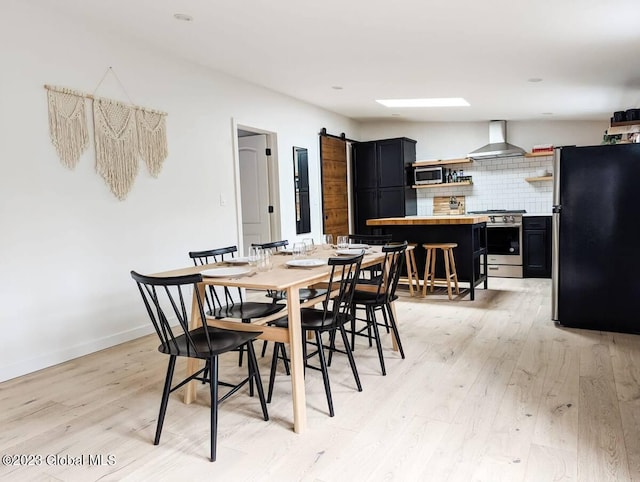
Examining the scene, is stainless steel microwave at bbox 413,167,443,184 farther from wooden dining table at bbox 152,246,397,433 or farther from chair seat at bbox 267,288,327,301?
wooden dining table at bbox 152,246,397,433

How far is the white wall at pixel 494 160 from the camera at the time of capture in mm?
6930

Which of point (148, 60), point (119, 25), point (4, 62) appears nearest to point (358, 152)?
point (148, 60)

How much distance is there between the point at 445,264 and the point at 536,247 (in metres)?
1.97

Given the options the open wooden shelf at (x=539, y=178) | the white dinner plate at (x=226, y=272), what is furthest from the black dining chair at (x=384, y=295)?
the open wooden shelf at (x=539, y=178)

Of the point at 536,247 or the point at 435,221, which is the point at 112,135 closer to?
the point at 435,221

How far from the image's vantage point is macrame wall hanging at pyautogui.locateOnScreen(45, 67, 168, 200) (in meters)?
3.47

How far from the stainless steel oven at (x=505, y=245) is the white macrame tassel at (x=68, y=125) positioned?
5254 millimetres

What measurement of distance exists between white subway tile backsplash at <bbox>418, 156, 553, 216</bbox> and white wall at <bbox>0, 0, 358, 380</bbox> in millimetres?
4247

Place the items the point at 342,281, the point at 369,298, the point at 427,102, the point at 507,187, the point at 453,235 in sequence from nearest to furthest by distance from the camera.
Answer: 1. the point at 342,281
2. the point at 369,298
3. the point at 453,235
4. the point at 427,102
5. the point at 507,187

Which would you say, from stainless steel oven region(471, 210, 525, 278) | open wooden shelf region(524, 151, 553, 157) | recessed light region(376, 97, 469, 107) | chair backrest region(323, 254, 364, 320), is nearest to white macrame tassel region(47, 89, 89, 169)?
chair backrest region(323, 254, 364, 320)

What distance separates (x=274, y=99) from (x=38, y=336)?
3.81 meters

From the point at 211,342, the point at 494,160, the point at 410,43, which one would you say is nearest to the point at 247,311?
the point at 211,342

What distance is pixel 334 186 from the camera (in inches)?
286

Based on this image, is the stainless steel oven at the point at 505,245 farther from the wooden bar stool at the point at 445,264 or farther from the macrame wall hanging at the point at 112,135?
the macrame wall hanging at the point at 112,135
